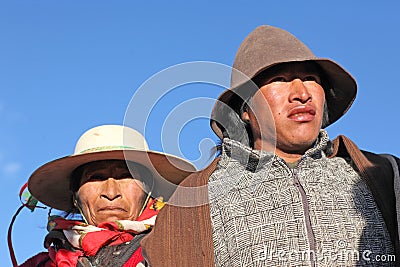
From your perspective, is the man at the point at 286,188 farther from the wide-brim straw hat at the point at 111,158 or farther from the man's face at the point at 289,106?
the wide-brim straw hat at the point at 111,158

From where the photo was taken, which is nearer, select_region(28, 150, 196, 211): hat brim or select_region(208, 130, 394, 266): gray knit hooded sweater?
select_region(208, 130, 394, 266): gray knit hooded sweater

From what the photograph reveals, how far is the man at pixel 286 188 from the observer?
150 inches

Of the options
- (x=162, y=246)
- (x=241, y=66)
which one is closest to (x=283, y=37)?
(x=241, y=66)

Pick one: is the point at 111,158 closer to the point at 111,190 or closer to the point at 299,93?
the point at 111,190

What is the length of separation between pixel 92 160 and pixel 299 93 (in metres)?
1.53

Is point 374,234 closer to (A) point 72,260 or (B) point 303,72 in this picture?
(B) point 303,72

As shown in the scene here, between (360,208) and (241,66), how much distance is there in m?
1.17

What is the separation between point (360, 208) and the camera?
12.8 ft

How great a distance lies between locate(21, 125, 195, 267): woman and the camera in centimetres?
463

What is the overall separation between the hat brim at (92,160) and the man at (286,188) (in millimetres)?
677

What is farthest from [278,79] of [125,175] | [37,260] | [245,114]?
[37,260]

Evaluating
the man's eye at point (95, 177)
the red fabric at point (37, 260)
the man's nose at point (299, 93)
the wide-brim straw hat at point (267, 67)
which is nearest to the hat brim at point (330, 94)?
the wide-brim straw hat at point (267, 67)

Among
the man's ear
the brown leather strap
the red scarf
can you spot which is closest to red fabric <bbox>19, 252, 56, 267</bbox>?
the red scarf

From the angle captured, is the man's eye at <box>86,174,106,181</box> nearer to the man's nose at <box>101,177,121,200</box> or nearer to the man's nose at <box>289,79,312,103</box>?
the man's nose at <box>101,177,121,200</box>
